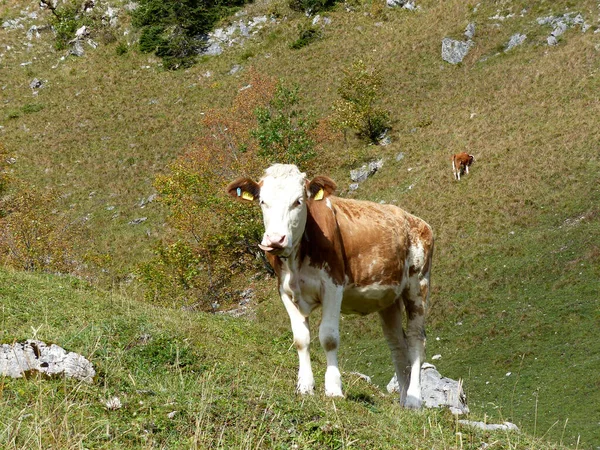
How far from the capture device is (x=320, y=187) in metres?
9.30

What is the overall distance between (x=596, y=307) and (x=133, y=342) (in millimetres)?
20105

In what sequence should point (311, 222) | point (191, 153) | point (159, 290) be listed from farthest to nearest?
point (191, 153), point (159, 290), point (311, 222)

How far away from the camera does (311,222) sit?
30.4 ft

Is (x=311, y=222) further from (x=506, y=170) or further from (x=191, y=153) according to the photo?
(x=191, y=153)

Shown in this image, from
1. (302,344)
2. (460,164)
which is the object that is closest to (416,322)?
(302,344)

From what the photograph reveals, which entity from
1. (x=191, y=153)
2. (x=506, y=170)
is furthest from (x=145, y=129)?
(x=506, y=170)

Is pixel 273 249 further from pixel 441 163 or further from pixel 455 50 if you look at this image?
pixel 455 50

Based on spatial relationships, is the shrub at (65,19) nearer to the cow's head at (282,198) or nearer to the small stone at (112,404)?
the cow's head at (282,198)

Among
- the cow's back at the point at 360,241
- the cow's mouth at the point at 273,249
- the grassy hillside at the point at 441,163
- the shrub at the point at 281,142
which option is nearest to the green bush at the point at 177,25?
the grassy hillside at the point at 441,163

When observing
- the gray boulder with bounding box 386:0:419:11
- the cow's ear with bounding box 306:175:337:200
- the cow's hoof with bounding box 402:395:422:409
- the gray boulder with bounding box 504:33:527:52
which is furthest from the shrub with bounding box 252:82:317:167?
the gray boulder with bounding box 386:0:419:11

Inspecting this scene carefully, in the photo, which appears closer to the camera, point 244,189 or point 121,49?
point 244,189

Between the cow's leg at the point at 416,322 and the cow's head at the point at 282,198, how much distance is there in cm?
279

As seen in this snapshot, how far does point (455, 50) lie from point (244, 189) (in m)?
54.7

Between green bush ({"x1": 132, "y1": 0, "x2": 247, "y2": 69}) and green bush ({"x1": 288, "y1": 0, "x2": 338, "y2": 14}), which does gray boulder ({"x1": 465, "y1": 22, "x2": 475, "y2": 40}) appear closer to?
green bush ({"x1": 288, "y1": 0, "x2": 338, "y2": 14})
